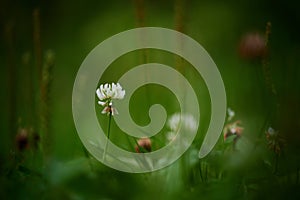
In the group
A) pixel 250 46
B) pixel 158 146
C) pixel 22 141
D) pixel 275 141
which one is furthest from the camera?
pixel 250 46

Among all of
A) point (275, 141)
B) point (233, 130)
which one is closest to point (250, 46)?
point (233, 130)

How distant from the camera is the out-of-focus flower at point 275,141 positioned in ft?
3.43

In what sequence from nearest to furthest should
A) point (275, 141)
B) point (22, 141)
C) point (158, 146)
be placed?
point (275, 141) < point (158, 146) < point (22, 141)

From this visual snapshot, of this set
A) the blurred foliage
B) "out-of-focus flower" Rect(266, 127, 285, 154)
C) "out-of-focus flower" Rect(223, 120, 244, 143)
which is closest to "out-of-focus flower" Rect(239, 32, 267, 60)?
the blurred foliage

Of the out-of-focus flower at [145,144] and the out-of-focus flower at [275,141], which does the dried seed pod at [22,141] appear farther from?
the out-of-focus flower at [275,141]

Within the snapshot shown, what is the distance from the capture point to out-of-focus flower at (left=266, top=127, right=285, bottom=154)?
104 cm

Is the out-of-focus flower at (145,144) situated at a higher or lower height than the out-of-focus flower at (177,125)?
lower

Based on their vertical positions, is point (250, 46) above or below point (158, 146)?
above

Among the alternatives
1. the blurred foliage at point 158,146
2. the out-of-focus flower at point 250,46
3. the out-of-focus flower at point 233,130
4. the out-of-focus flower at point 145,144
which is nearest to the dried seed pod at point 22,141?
the blurred foliage at point 158,146

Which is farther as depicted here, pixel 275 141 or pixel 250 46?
pixel 250 46

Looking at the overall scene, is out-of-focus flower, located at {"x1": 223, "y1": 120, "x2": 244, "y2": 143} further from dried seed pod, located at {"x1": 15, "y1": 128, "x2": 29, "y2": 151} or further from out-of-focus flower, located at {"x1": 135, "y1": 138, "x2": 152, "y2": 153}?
dried seed pod, located at {"x1": 15, "y1": 128, "x2": 29, "y2": 151}

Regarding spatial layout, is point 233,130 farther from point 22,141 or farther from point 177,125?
point 22,141

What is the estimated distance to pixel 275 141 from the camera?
41.5 inches

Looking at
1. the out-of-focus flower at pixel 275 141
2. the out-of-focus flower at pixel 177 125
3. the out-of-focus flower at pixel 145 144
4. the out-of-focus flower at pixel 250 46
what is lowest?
the out-of-focus flower at pixel 275 141
